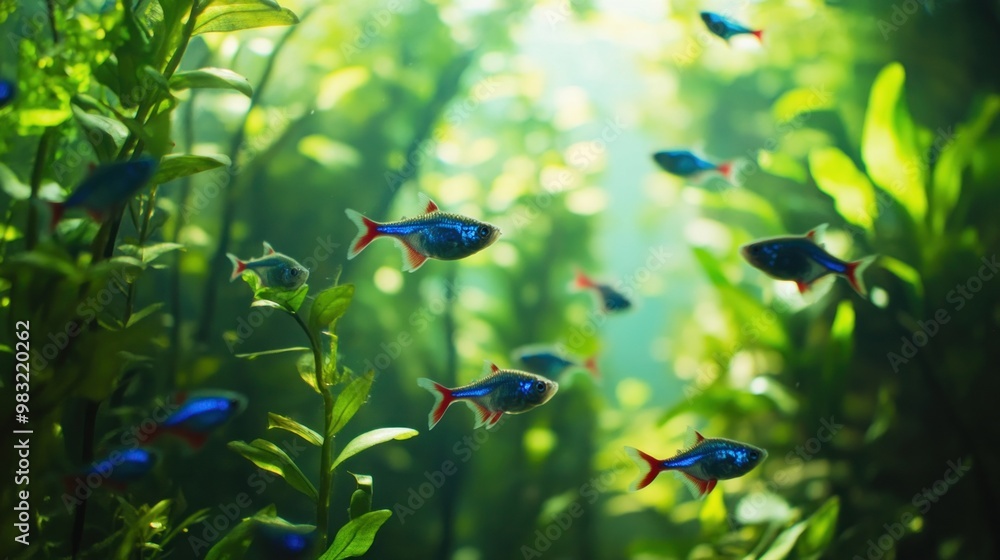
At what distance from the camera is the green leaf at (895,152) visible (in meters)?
4.65

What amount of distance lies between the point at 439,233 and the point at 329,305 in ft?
1.69

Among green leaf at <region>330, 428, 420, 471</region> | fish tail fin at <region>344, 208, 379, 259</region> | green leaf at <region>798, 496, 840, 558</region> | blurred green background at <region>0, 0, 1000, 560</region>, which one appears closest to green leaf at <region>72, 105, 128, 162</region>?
blurred green background at <region>0, 0, 1000, 560</region>

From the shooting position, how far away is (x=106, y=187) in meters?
1.78

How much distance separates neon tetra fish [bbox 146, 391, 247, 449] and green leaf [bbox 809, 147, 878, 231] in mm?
4653

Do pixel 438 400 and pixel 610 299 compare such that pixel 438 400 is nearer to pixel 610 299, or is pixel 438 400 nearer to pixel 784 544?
pixel 610 299

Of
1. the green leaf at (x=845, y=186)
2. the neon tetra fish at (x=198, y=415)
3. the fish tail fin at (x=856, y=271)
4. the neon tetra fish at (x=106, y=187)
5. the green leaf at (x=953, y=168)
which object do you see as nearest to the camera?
the neon tetra fish at (x=106, y=187)

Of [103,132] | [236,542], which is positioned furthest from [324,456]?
[103,132]

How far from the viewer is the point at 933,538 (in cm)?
468

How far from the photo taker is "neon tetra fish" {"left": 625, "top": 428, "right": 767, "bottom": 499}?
100 inches

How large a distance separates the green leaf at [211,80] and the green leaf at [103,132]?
0.92ft

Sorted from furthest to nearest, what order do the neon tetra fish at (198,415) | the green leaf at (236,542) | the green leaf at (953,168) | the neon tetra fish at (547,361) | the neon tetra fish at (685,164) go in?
the green leaf at (953,168), the neon tetra fish at (547,361), the neon tetra fish at (685,164), the green leaf at (236,542), the neon tetra fish at (198,415)

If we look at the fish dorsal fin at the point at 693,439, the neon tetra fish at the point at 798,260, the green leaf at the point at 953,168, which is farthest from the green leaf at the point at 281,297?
the green leaf at the point at 953,168

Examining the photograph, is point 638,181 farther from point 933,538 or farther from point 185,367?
point 185,367

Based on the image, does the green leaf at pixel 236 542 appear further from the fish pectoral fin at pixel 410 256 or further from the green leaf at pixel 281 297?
the fish pectoral fin at pixel 410 256
